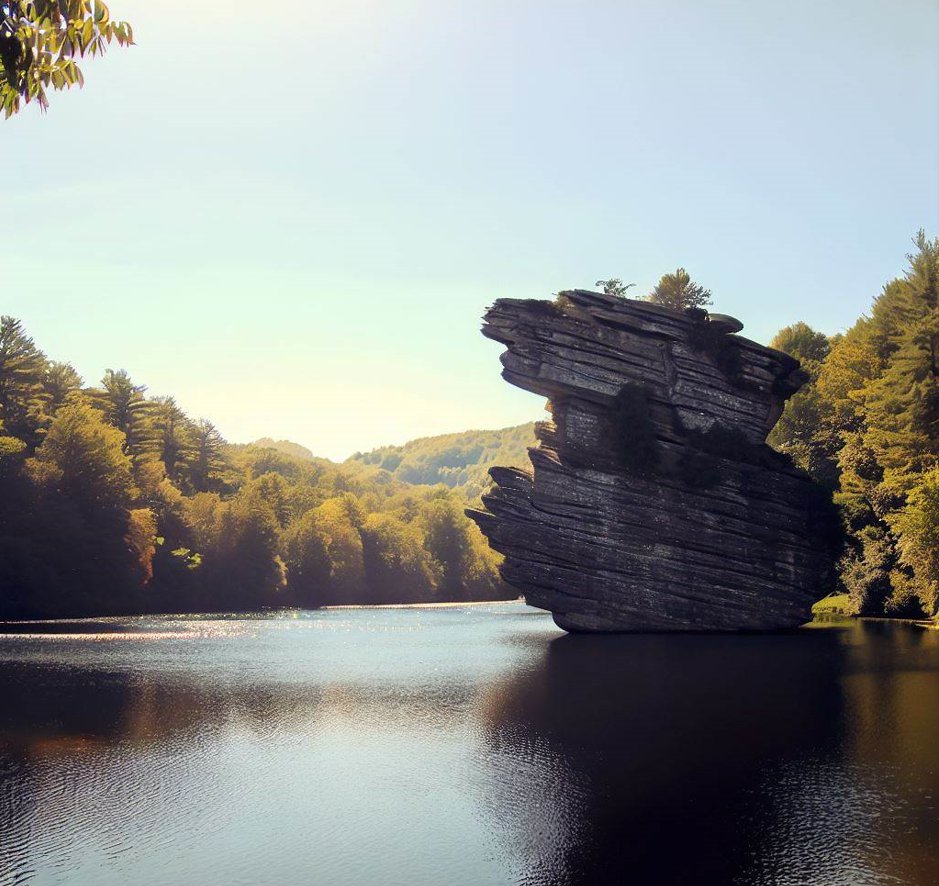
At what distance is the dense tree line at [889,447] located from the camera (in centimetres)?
6469

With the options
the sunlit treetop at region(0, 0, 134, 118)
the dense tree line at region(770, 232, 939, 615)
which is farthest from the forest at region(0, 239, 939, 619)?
the sunlit treetop at region(0, 0, 134, 118)

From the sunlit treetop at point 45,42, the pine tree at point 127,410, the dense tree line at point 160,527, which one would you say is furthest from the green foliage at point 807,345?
the sunlit treetop at point 45,42

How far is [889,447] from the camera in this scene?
7300 cm

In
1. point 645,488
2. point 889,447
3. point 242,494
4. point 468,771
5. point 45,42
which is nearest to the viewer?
point 45,42

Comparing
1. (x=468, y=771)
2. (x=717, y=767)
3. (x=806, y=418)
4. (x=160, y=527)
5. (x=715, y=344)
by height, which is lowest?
(x=717, y=767)

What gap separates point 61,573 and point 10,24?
3075 inches

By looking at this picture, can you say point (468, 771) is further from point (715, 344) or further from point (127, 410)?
point (127, 410)

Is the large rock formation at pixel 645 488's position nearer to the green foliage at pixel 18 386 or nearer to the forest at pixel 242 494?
the forest at pixel 242 494

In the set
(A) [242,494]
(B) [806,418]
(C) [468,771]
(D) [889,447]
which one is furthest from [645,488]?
(A) [242,494]

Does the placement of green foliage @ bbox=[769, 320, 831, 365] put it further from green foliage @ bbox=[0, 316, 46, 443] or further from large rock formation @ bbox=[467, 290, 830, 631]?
green foliage @ bbox=[0, 316, 46, 443]

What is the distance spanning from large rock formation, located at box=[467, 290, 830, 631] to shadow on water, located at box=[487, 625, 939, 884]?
1766cm

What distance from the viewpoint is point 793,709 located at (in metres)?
33.8

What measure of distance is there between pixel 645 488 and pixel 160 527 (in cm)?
6168

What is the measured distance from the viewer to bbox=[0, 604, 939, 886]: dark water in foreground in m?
17.9
